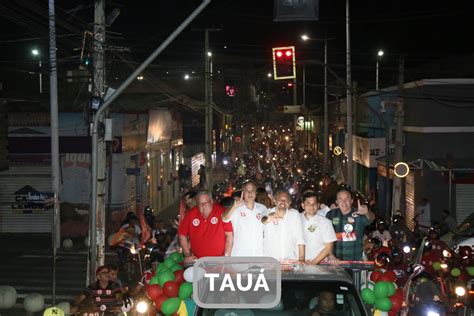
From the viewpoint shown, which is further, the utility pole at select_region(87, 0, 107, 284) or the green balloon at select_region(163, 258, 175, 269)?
the utility pole at select_region(87, 0, 107, 284)

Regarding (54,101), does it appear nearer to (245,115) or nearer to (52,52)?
(52,52)

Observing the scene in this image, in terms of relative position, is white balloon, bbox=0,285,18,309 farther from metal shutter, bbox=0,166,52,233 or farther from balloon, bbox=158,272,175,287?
metal shutter, bbox=0,166,52,233

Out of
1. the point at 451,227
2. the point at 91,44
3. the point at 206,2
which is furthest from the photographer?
the point at 451,227

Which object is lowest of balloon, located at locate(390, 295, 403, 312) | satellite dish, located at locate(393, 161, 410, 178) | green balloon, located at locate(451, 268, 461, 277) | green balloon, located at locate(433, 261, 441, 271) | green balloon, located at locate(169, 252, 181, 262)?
green balloon, located at locate(451, 268, 461, 277)

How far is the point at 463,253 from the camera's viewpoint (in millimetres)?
14289

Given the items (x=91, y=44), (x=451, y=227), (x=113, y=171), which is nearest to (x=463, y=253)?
(x=451, y=227)

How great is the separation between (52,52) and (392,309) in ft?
48.5

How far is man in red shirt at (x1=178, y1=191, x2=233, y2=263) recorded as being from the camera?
8750 mm

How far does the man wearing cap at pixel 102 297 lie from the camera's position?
31.9ft

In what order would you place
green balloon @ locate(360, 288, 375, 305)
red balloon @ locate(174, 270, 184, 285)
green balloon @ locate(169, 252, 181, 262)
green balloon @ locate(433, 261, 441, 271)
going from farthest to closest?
1. green balloon @ locate(433, 261, 441, 271)
2. green balloon @ locate(169, 252, 181, 262)
3. red balloon @ locate(174, 270, 184, 285)
4. green balloon @ locate(360, 288, 375, 305)

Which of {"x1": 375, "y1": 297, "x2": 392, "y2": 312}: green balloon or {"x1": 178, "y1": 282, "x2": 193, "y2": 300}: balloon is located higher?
{"x1": 178, "y1": 282, "x2": 193, "y2": 300}: balloon

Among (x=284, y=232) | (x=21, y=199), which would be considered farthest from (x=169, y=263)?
(x=21, y=199)

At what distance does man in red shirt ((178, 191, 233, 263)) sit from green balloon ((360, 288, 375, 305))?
171cm

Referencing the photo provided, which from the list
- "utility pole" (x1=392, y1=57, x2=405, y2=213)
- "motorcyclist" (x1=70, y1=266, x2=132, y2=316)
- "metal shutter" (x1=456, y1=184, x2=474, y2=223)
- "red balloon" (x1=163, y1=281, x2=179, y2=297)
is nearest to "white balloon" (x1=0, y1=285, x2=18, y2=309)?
"motorcyclist" (x1=70, y1=266, x2=132, y2=316)
